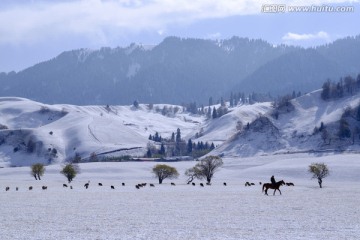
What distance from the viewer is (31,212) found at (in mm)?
35906

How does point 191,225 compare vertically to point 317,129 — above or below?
below

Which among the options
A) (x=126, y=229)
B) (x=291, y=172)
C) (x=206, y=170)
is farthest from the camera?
(x=291, y=172)

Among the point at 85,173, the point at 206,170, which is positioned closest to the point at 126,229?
the point at 206,170

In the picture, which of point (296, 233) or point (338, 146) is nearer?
point (296, 233)

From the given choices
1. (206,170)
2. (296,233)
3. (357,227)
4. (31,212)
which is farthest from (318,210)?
(206,170)

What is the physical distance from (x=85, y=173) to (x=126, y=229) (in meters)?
107

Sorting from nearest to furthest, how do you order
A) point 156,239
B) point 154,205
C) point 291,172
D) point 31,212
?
point 156,239
point 31,212
point 154,205
point 291,172

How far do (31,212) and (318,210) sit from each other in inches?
670

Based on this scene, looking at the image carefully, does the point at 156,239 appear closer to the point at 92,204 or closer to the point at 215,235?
the point at 215,235

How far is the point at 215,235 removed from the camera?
2508 cm

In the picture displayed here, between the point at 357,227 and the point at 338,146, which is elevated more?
the point at 338,146

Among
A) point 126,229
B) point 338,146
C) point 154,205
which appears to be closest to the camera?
point 126,229

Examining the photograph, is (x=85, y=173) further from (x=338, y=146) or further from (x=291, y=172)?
(x=338, y=146)

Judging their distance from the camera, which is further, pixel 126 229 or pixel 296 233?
pixel 126 229
